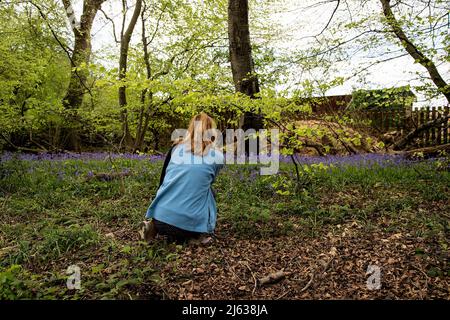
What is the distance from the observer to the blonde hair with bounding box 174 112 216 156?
342cm

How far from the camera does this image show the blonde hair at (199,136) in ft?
11.2

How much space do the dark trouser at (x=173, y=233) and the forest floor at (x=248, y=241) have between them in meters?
0.10

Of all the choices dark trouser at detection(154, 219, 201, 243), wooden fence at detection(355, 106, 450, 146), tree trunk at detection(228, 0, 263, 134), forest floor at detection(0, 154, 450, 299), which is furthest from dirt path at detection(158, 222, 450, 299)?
wooden fence at detection(355, 106, 450, 146)

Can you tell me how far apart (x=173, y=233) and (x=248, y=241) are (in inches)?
32.4

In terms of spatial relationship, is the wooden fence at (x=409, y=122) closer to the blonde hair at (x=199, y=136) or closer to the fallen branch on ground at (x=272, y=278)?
the blonde hair at (x=199, y=136)

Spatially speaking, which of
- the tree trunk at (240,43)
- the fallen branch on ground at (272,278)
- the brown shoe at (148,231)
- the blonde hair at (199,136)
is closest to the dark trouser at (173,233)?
the brown shoe at (148,231)

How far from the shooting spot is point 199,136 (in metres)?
3.43

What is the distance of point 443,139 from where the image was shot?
12.2m

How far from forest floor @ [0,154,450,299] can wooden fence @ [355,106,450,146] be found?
7016 millimetres

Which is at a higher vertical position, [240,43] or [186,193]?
[240,43]

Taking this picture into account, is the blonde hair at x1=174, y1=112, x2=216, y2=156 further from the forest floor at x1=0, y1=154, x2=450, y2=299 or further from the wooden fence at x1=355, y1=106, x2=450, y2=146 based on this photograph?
the wooden fence at x1=355, y1=106, x2=450, y2=146

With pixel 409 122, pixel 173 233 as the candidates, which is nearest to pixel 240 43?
pixel 173 233

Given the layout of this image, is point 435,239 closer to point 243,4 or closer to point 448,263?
point 448,263

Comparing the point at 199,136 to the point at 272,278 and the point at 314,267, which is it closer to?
the point at 272,278
